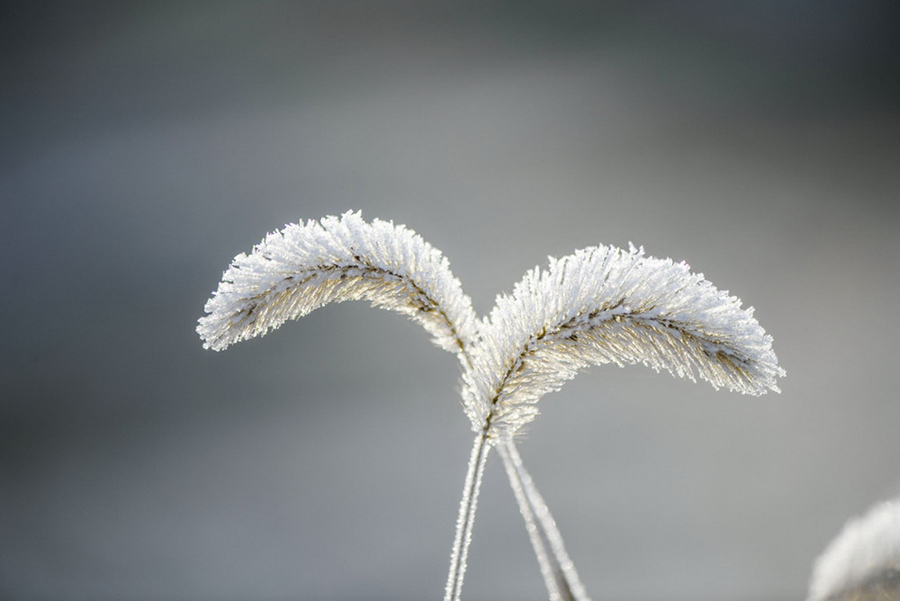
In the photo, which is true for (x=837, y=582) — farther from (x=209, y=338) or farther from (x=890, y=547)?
(x=209, y=338)

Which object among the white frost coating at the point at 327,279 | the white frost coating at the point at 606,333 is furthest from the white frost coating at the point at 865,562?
the white frost coating at the point at 327,279

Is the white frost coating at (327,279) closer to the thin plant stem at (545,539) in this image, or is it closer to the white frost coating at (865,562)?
the thin plant stem at (545,539)

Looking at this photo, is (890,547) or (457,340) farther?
(457,340)

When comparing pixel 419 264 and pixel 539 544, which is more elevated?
pixel 419 264

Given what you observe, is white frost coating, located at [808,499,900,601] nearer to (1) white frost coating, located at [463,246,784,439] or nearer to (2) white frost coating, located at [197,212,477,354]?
(1) white frost coating, located at [463,246,784,439]

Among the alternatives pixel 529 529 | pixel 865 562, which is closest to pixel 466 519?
pixel 529 529

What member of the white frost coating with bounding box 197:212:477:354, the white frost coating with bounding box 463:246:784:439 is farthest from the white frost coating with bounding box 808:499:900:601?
the white frost coating with bounding box 197:212:477:354

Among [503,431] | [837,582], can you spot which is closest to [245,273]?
[503,431]
